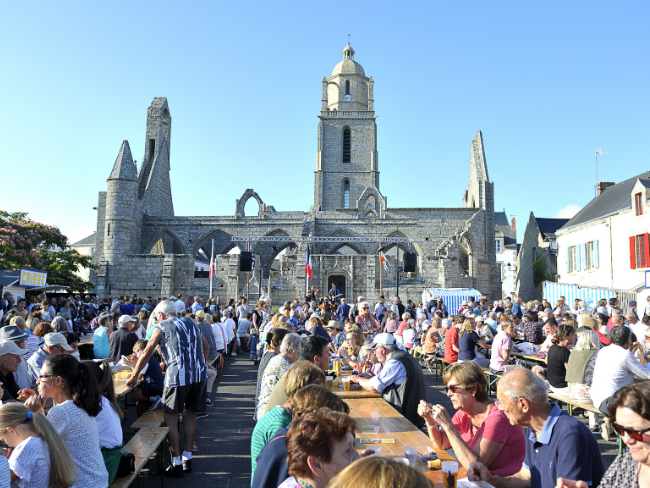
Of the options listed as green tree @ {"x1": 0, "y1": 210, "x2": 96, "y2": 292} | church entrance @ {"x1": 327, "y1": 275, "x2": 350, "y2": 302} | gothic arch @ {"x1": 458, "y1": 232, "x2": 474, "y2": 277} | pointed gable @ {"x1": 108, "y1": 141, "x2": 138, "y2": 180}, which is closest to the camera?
green tree @ {"x1": 0, "y1": 210, "x2": 96, "y2": 292}

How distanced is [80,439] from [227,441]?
3.34 m

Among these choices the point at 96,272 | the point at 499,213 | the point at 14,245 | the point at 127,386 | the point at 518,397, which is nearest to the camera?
the point at 518,397

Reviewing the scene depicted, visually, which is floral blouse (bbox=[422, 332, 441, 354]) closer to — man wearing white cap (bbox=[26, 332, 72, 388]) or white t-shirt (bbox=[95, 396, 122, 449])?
man wearing white cap (bbox=[26, 332, 72, 388])

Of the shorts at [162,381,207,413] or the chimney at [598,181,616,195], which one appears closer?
the shorts at [162,381,207,413]

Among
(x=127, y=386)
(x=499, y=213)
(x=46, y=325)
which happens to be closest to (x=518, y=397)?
(x=127, y=386)

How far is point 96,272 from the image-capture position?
30.4 m

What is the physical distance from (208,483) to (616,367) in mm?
4091

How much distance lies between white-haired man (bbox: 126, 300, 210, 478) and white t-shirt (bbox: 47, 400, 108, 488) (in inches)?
67.5

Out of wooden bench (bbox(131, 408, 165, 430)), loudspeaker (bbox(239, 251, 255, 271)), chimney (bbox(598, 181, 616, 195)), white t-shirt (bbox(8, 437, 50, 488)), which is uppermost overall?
chimney (bbox(598, 181, 616, 195))

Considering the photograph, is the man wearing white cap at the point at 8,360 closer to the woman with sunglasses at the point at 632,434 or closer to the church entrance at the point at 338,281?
the woman with sunglasses at the point at 632,434

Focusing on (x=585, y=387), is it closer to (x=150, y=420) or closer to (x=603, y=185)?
(x=150, y=420)

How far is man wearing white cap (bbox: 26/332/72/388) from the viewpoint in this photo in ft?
18.1

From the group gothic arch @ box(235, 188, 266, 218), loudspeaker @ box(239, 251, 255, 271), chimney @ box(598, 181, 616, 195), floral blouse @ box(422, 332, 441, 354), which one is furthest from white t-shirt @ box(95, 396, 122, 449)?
gothic arch @ box(235, 188, 266, 218)

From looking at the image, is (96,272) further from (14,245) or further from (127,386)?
Result: (127,386)
